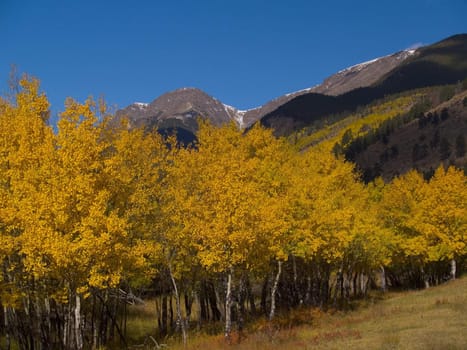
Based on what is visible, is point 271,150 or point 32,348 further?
point 271,150

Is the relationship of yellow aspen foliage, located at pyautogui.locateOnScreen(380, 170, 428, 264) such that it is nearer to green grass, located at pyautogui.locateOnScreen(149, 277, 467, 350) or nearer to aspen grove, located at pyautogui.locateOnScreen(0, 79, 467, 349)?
aspen grove, located at pyautogui.locateOnScreen(0, 79, 467, 349)

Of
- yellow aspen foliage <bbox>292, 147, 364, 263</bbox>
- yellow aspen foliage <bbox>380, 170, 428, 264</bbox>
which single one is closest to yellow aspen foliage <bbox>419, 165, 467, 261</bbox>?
yellow aspen foliage <bbox>380, 170, 428, 264</bbox>

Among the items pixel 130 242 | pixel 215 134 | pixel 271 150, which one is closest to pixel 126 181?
pixel 130 242

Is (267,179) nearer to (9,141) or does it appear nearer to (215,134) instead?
(215,134)

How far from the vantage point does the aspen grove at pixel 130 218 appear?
18609 millimetres

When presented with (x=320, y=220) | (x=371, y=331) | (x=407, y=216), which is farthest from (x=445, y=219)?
(x=371, y=331)

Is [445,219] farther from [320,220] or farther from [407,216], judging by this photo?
[320,220]

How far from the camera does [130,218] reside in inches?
1020

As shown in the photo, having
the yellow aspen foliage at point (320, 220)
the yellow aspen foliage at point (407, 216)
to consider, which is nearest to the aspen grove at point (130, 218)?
the yellow aspen foliage at point (320, 220)

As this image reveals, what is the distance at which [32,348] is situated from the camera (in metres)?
24.2

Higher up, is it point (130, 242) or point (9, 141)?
point (9, 141)

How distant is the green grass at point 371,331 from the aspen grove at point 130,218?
185cm

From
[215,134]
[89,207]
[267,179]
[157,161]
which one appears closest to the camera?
[89,207]

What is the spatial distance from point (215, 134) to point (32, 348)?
2135 cm
